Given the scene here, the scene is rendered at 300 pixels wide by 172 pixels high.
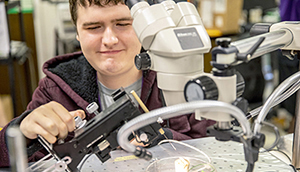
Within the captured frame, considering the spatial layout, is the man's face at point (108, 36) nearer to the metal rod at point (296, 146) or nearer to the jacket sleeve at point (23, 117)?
the jacket sleeve at point (23, 117)

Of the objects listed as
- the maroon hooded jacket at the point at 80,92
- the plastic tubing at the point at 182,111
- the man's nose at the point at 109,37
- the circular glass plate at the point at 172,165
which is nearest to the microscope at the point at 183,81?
the plastic tubing at the point at 182,111

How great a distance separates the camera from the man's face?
0.94 metres

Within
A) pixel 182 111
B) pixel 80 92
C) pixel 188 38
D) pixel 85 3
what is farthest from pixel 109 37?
pixel 182 111

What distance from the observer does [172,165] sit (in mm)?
774

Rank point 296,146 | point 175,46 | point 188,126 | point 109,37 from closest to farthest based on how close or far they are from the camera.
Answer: point 175,46, point 296,146, point 109,37, point 188,126

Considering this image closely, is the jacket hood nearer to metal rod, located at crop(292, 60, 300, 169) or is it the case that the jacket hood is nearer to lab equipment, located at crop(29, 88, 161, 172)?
lab equipment, located at crop(29, 88, 161, 172)

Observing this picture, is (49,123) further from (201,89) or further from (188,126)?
(188,126)

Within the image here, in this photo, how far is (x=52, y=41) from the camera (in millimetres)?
3908

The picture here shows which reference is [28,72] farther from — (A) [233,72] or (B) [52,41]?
(A) [233,72]

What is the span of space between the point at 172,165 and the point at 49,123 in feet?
1.01

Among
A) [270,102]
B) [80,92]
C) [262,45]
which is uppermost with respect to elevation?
[262,45]

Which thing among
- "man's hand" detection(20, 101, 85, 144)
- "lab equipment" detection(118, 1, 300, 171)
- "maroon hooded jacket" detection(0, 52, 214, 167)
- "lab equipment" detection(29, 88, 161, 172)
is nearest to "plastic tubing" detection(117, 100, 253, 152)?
"lab equipment" detection(118, 1, 300, 171)

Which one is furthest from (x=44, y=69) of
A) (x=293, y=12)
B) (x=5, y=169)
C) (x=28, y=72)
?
(x=28, y=72)

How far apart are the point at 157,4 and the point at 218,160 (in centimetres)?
43
